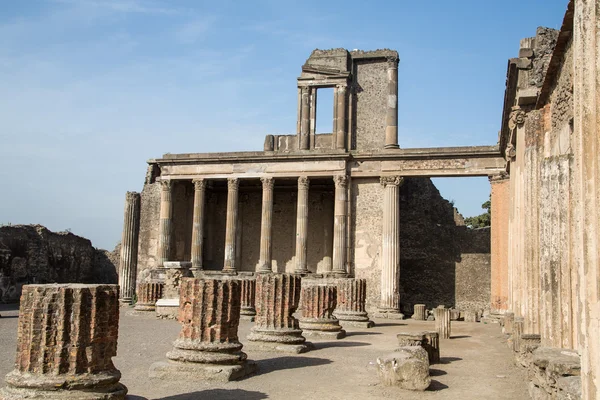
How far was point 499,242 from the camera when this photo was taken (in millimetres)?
19578

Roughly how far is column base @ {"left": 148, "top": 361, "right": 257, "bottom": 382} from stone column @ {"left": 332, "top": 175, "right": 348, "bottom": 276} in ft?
47.4

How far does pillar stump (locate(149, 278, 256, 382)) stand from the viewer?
7992mm

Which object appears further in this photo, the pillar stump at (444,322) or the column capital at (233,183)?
the column capital at (233,183)

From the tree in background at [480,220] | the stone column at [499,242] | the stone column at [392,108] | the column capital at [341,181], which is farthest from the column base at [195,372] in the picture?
the tree in background at [480,220]

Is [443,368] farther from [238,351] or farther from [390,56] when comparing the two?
[390,56]

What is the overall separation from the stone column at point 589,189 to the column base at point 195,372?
4.92m

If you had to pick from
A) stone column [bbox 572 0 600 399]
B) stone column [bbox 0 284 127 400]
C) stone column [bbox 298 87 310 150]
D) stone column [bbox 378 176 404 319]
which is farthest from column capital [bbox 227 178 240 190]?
stone column [bbox 572 0 600 399]

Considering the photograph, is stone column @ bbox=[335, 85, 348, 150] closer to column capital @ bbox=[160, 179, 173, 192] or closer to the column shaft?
the column shaft

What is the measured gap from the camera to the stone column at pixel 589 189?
376cm

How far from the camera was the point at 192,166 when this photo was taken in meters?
24.9

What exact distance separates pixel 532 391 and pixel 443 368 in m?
2.59

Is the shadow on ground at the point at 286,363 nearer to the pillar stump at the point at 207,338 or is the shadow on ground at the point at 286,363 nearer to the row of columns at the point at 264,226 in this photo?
the pillar stump at the point at 207,338


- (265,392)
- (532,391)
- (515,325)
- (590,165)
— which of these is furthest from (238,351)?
(590,165)

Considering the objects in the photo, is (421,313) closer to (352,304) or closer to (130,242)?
(352,304)
